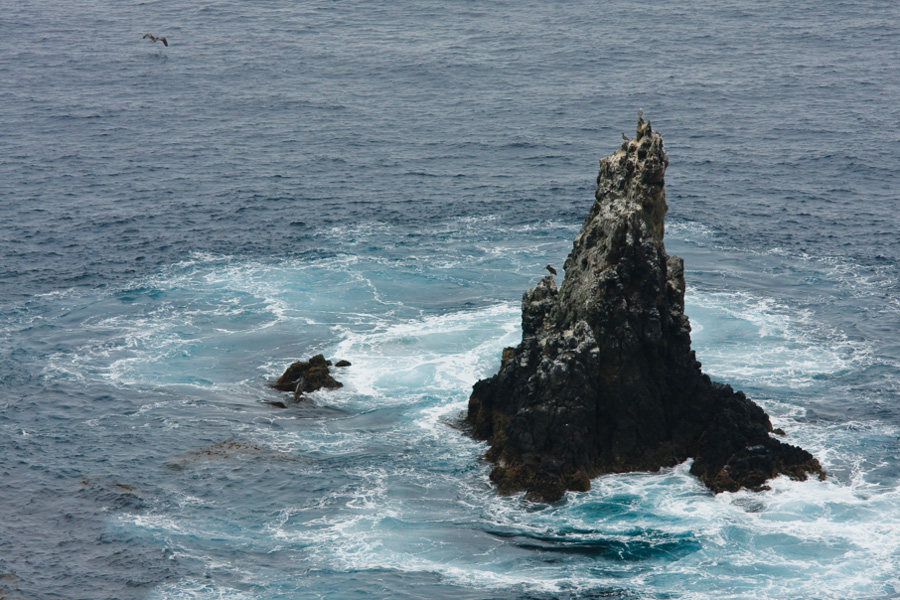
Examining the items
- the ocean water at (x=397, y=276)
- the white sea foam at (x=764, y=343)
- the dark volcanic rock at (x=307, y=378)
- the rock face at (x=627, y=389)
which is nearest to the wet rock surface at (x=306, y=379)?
the dark volcanic rock at (x=307, y=378)

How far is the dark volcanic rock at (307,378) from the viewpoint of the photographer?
293ft

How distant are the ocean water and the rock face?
6.56 ft

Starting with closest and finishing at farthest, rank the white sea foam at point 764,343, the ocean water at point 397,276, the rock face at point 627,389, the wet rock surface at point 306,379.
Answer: the ocean water at point 397,276 < the rock face at point 627,389 < the wet rock surface at point 306,379 < the white sea foam at point 764,343

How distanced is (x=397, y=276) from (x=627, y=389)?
38677 mm

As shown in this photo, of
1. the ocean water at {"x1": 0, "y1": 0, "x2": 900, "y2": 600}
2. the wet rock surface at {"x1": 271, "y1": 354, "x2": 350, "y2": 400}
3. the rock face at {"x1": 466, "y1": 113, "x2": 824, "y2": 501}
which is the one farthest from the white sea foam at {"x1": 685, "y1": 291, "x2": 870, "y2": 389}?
the wet rock surface at {"x1": 271, "y1": 354, "x2": 350, "y2": 400}

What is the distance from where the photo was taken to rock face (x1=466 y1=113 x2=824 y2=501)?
75.9 m

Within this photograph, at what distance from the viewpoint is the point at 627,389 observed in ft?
253

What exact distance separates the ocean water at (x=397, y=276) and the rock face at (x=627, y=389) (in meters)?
2.00

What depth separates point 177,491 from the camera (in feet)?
254

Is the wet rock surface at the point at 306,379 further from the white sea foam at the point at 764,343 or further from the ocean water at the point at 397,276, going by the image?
the white sea foam at the point at 764,343

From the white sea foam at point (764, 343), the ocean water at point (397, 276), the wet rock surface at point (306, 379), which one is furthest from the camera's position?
the white sea foam at point (764, 343)

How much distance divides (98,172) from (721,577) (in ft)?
295

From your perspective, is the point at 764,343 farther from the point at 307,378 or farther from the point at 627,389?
the point at 307,378

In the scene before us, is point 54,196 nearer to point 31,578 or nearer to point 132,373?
point 132,373
